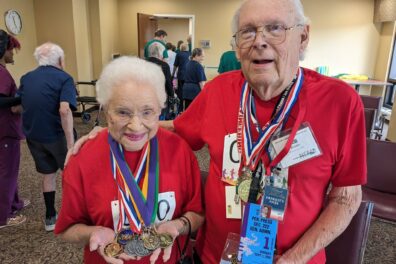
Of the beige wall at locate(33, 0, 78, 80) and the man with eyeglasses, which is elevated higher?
the beige wall at locate(33, 0, 78, 80)

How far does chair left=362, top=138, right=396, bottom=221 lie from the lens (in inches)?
94.0

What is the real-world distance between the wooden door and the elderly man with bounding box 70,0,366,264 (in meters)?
7.07

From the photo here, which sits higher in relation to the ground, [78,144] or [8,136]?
[78,144]

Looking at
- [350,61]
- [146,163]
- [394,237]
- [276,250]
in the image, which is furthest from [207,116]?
[350,61]

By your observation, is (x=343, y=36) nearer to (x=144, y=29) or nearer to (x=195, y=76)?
(x=195, y=76)

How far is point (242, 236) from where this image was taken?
3.58ft

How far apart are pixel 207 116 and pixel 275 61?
357 millimetres

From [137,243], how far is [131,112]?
1.52ft

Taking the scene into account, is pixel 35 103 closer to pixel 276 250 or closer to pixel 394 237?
pixel 276 250

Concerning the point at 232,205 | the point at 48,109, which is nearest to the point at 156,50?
the point at 48,109

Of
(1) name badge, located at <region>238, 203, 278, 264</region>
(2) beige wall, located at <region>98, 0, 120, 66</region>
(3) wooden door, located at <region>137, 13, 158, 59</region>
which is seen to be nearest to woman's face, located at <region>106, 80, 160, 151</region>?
(1) name badge, located at <region>238, 203, 278, 264</region>

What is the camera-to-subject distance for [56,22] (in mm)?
6227

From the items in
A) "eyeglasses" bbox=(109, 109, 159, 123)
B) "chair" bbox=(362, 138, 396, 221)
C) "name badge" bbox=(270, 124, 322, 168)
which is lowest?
"chair" bbox=(362, 138, 396, 221)

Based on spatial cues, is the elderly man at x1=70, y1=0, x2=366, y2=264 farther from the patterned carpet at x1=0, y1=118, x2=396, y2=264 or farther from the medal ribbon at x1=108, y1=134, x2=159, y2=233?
the patterned carpet at x1=0, y1=118, x2=396, y2=264
